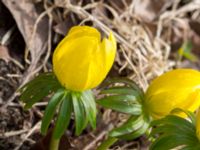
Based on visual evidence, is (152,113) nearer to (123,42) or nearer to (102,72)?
(102,72)

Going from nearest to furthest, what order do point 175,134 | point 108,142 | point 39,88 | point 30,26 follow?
point 175,134 → point 39,88 → point 108,142 → point 30,26

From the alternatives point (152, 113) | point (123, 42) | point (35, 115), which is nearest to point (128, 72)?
point (123, 42)

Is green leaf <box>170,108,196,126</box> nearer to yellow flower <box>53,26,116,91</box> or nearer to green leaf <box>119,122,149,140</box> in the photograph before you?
green leaf <box>119,122,149,140</box>

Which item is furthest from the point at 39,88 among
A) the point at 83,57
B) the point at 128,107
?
the point at 128,107

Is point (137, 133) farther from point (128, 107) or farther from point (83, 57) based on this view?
point (83, 57)

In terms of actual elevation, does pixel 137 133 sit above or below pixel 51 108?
below

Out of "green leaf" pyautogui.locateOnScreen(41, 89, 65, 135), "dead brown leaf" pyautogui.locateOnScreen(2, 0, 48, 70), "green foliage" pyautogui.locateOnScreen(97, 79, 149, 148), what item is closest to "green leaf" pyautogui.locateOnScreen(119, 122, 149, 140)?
"green foliage" pyautogui.locateOnScreen(97, 79, 149, 148)

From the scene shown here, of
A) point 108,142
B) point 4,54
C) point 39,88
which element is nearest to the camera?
point 39,88
